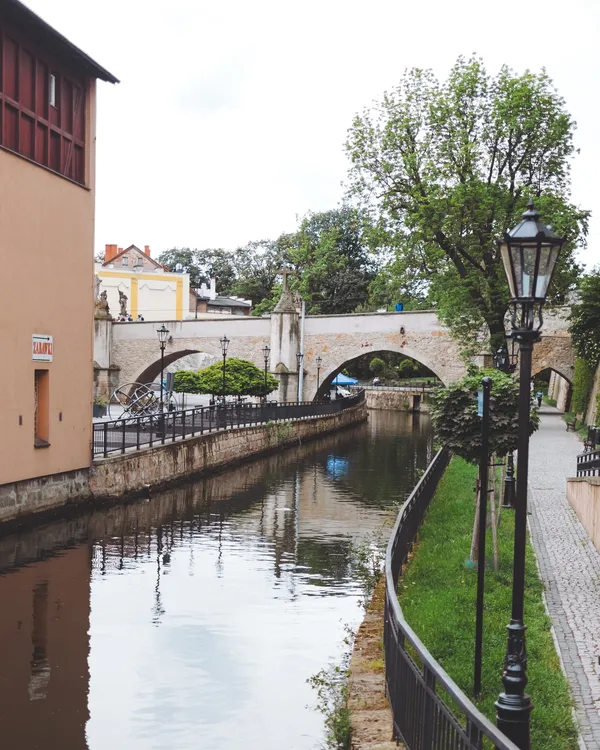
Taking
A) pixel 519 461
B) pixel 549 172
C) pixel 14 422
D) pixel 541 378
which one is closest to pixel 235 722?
pixel 519 461

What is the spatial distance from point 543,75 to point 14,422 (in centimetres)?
2192

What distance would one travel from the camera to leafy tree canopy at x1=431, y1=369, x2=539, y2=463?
35.2 feet

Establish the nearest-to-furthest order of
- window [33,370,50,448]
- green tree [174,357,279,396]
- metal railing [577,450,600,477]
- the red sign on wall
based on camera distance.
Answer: metal railing [577,450,600,477], the red sign on wall, window [33,370,50,448], green tree [174,357,279,396]

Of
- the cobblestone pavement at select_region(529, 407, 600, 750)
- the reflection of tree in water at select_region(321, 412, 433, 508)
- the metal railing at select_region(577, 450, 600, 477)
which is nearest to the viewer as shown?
the cobblestone pavement at select_region(529, 407, 600, 750)

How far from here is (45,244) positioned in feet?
55.7

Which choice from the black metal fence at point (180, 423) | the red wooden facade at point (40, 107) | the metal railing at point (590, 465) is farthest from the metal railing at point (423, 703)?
the black metal fence at point (180, 423)

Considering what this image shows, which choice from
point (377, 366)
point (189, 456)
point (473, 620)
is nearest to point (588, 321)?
point (189, 456)

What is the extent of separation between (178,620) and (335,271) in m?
52.3

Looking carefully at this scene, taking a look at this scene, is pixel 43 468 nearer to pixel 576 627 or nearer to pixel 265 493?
pixel 265 493

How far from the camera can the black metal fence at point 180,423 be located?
20.3m

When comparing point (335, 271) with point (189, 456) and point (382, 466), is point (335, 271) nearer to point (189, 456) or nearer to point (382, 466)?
point (382, 466)

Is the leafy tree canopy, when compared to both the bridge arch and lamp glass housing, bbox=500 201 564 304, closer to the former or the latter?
lamp glass housing, bbox=500 201 564 304

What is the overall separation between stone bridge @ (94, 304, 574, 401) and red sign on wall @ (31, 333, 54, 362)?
901 inches

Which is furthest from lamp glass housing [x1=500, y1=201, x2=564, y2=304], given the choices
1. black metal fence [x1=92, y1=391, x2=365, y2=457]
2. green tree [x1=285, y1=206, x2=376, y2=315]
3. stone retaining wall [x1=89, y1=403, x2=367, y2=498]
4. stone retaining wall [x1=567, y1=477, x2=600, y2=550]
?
green tree [x1=285, y1=206, x2=376, y2=315]
